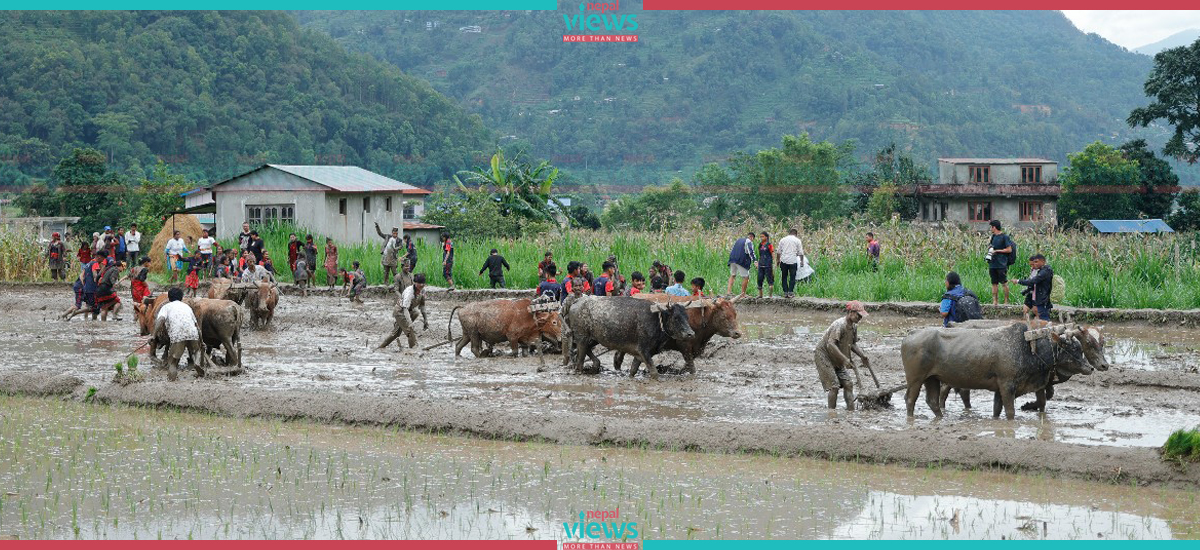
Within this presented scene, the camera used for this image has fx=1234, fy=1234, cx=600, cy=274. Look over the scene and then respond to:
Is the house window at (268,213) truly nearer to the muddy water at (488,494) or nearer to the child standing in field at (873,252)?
the child standing in field at (873,252)

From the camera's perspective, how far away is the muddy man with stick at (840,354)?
474 inches

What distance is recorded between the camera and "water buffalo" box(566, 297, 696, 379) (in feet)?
47.8

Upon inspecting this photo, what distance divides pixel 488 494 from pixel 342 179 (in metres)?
29.6

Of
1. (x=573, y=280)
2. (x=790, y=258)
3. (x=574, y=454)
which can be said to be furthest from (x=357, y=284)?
(x=574, y=454)

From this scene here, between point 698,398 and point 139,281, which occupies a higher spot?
point 139,281

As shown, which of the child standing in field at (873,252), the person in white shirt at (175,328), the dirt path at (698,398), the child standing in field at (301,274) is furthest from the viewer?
the child standing in field at (301,274)

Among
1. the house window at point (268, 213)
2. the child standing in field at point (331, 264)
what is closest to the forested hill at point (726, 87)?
the house window at point (268, 213)

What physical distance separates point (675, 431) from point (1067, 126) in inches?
4670

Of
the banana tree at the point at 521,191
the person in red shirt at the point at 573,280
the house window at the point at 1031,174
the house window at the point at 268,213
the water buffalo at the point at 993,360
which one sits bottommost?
the water buffalo at the point at 993,360

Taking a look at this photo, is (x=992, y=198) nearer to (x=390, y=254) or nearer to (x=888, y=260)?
(x=888, y=260)

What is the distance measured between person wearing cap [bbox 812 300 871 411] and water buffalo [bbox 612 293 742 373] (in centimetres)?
203

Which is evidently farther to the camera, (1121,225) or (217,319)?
(1121,225)

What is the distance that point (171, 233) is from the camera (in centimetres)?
3384

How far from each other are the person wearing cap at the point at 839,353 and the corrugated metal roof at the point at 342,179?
25560 mm
